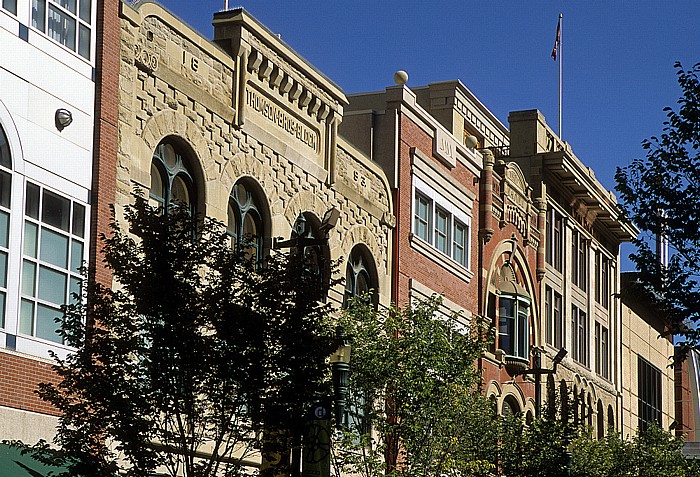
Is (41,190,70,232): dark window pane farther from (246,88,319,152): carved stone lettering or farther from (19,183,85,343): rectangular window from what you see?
(246,88,319,152): carved stone lettering

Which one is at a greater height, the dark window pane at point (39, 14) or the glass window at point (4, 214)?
the dark window pane at point (39, 14)

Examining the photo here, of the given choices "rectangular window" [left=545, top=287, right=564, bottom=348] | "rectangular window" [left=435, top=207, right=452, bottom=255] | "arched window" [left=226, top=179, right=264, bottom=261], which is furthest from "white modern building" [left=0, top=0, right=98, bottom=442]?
"rectangular window" [left=545, top=287, right=564, bottom=348]

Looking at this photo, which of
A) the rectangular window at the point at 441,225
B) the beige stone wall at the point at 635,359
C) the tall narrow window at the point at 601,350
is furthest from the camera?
the beige stone wall at the point at 635,359

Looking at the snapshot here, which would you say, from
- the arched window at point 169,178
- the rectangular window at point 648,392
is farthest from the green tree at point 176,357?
the rectangular window at point 648,392

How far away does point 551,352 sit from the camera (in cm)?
5328

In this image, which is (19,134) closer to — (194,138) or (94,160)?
(94,160)

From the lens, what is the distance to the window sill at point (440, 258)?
40719 millimetres

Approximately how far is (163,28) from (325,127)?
326 inches

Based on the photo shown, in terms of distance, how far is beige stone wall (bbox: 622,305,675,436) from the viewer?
2569 inches

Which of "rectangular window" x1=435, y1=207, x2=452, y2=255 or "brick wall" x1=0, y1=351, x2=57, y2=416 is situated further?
"rectangular window" x1=435, y1=207, x2=452, y2=255

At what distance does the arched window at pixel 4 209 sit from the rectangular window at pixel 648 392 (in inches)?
1980

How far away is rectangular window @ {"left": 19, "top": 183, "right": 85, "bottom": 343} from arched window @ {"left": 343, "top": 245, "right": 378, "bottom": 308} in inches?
501

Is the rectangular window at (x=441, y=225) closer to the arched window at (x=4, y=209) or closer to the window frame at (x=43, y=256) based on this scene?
the window frame at (x=43, y=256)

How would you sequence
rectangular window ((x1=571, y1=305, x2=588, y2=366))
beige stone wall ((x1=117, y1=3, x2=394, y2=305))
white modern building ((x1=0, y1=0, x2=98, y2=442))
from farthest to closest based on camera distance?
1. rectangular window ((x1=571, y1=305, x2=588, y2=366))
2. beige stone wall ((x1=117, y1=3, x2=394, y2=305))
3. white modern building ((x1=0, y1=0, x2=98, y2=442))
